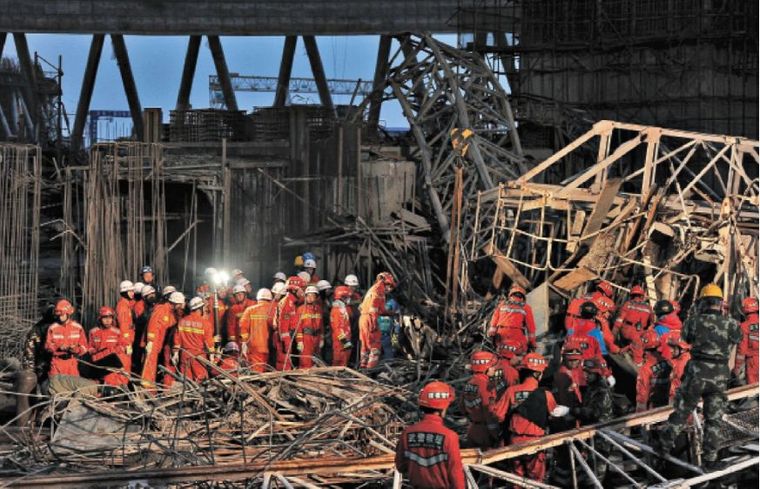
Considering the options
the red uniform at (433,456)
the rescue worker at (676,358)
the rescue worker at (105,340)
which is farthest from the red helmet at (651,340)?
the rescue worker at (105,340)

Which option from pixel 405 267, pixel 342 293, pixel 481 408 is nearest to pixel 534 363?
pixel 481 408

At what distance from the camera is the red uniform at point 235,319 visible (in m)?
21.0

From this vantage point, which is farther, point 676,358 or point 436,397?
point 676,358

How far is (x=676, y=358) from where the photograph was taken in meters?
16.1

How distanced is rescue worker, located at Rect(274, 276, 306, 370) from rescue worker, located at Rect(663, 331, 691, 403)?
617 cm

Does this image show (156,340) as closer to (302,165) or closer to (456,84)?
(302,165)

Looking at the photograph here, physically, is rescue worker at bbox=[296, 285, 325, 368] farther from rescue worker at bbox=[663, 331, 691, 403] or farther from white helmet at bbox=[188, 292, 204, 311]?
rescue worker at bbox=[663, 331, 691, 403]

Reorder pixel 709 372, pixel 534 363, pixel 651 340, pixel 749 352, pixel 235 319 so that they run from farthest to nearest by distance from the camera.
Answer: pixel 235 319 → pixel 749 352 → pixel 651 340 → pixel 709 372 → pixel 534 363

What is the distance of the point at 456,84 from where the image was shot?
96.0 feet

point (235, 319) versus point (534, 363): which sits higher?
point (534, 363)

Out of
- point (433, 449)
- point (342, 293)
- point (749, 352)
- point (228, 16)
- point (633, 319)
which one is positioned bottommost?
point (749, 352)

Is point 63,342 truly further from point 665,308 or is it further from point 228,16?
point 228,16

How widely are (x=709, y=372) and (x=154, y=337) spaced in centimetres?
842

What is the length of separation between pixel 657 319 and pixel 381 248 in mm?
8249
